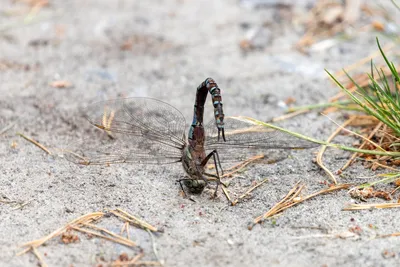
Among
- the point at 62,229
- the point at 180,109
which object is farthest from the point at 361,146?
the point at 62,229

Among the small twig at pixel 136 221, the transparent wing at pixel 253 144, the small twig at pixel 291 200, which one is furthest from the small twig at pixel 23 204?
the small twig at pixel 291 200

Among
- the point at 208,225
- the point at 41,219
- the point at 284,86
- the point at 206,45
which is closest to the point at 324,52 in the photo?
the point at 284,86

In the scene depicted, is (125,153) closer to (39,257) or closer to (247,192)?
(247,192)

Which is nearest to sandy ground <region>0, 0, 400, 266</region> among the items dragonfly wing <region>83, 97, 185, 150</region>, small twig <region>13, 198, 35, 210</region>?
small twig <region>13, 198, 35, 210</region>

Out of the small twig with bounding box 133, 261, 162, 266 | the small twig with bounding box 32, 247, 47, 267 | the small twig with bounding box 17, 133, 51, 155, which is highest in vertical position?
the small twig with bounding box 17, 133, 51, 155

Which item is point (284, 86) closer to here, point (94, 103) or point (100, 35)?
point (94, 103)

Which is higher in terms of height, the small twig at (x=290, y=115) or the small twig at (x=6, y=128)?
→ the small twig at (x=290, y=115)

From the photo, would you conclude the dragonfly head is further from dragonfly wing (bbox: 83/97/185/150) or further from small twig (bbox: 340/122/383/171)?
small twig (bbox: 340/122/383/171)

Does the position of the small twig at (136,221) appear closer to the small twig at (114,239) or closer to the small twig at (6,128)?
the small twig at (114,239)

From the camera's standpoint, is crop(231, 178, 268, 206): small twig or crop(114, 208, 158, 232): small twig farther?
crop(231, 178, 268, 206): small twig
